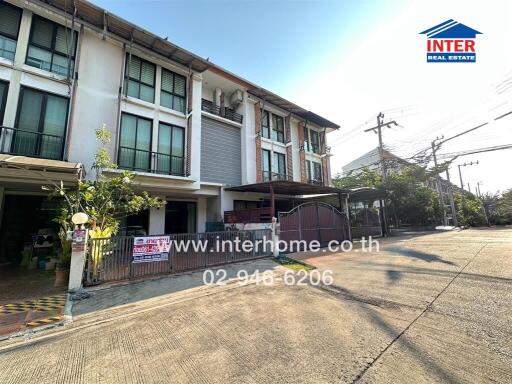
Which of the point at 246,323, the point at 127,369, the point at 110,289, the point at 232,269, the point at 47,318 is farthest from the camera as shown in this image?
the point at 232,269

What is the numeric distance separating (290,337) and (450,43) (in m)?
13.7

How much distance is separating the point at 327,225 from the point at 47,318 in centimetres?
1231

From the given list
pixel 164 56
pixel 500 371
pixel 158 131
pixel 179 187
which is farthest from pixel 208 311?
pixel 164 56

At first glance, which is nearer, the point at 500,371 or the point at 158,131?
the point at 500,371

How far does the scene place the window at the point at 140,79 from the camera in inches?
430

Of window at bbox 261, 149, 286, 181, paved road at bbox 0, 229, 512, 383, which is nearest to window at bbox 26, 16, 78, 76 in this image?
paved road at bbox 0, 229, 512, 383

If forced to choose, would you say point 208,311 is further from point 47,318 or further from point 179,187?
point 179,187

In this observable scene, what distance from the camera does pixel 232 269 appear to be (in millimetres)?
8547

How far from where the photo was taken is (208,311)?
4.92 metres

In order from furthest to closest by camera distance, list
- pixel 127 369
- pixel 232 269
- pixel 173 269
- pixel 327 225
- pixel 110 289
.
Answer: pixel 327 225 < pixel 232 269 < pixel 173 269 < pixel 110 289 < pixel 127 369

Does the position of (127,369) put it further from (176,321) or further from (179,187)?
(179,187)

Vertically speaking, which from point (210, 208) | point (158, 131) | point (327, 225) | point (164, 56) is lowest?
point (327, 225)

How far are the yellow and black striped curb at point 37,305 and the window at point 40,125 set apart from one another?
554 centimetres

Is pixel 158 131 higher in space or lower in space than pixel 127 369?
higher
